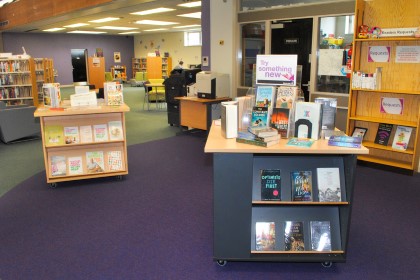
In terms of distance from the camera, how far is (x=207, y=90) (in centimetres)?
667

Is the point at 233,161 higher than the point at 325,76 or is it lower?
lower

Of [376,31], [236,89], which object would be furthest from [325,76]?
[236,89]

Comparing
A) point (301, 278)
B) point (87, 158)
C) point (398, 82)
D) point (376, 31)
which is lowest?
point (301, 278)

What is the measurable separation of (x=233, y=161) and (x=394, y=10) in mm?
3645

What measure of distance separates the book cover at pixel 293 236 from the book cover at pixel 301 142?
619 millimetres

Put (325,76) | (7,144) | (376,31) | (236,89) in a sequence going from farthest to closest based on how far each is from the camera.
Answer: (236,89)
(7,144)
(325,76)
(376,31)

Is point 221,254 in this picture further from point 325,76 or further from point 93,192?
point 325,76

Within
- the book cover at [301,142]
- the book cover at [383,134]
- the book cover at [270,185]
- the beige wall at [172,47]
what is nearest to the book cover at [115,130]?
the book cover at [270,185]

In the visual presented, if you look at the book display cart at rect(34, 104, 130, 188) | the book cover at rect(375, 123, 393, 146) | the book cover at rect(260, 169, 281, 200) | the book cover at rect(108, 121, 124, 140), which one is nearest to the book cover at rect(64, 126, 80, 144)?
the book display cart at rect(34, 104, 130, 188)

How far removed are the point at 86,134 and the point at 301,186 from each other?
2.84m

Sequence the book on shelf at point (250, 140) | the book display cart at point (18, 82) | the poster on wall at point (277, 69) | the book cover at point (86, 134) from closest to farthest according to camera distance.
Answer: the book on shelf at point (250, 140), the poster on wall at point (277, 69), the book cover at point (86, 134), the book display cart at point (18, 82)

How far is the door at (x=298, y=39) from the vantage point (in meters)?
5.86

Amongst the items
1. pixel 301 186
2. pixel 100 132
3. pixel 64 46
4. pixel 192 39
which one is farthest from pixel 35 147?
Answer: pixel 64 46

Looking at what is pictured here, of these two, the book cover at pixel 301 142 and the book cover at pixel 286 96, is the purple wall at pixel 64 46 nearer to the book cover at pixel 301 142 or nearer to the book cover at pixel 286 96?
the book cover at pixel 286 96
